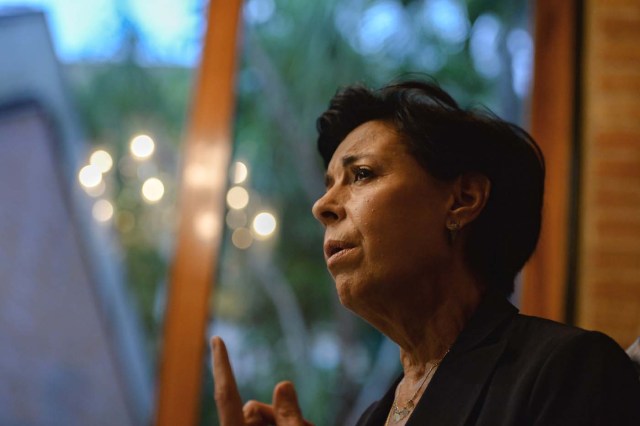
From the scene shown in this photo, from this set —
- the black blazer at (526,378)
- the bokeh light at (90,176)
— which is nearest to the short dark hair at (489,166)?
the black blazer at (526,378)

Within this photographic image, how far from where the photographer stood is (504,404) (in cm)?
103

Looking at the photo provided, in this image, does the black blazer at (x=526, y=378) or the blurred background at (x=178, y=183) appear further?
the blurred background at (x=178, y=183)

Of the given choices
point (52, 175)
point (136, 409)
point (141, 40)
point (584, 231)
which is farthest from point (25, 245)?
point (584, 231)

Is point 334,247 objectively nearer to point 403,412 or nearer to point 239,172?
point 403,412

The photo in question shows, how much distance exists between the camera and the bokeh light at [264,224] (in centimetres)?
257

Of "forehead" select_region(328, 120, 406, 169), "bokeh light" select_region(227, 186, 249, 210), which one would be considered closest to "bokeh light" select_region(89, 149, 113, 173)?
"bokeh light" select_region(227, 186, 249, 210)

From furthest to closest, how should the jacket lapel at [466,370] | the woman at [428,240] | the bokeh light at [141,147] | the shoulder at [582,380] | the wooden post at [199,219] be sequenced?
the bokeh light at [141,147], the wooden post at [199,219], the woman at [428,240], the jacket lapel at [466,370], the shoulder at [582,380]

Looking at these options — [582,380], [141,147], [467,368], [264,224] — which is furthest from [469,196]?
[141,147]

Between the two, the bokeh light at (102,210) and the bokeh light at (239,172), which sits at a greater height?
the bokeh light at (239,172)

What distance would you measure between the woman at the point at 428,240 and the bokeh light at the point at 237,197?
122 centimetres

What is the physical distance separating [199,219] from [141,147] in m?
0.36

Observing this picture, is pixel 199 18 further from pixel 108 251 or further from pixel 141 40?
pixel 108 251

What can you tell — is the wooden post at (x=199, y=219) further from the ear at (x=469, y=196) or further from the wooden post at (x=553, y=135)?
the ear at (x=469, y=196)

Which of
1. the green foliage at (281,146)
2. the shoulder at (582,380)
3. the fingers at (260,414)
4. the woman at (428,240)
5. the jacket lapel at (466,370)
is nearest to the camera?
the shoulder at (582,380)
